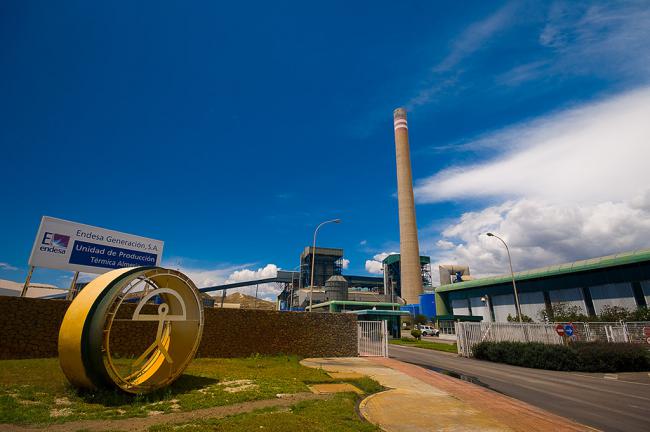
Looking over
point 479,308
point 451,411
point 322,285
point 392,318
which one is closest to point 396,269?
point 322,285

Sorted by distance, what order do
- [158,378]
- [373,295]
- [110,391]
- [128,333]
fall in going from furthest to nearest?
[373,295], [128,333], [158,378], [110,391]

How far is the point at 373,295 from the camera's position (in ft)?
326

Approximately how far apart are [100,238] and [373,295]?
86.5 metres

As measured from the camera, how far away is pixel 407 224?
76000 mm

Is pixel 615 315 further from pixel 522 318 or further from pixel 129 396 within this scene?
pixel 129 396

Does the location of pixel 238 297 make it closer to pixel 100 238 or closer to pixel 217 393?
pixel 100 238

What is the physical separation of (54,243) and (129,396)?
13847 millimetres

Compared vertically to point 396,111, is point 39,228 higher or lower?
lower

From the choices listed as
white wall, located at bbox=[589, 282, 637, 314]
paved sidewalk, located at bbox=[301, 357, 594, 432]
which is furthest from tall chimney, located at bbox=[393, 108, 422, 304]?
paved sidewalk, located at bbox=[301, 357, 594, 432]

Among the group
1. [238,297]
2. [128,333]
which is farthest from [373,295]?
[128,333]

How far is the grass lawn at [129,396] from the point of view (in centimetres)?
738

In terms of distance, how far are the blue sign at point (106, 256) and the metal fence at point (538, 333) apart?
23416mm

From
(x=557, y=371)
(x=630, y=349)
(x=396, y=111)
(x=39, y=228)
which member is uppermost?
(x=396, y=111)

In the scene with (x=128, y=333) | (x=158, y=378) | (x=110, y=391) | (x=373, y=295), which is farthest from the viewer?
(x=373, y=295)
